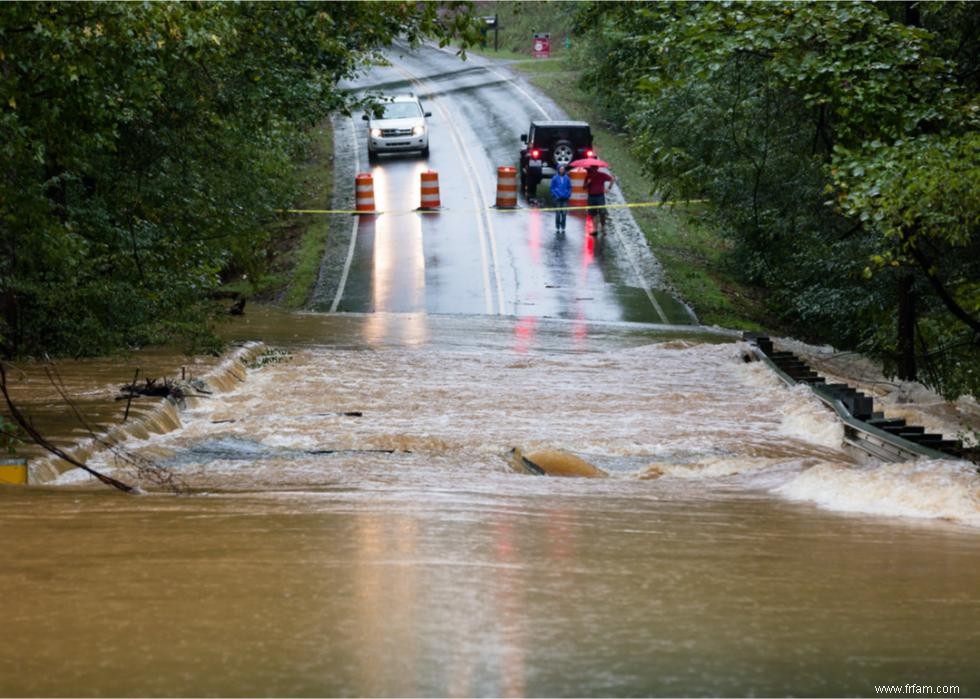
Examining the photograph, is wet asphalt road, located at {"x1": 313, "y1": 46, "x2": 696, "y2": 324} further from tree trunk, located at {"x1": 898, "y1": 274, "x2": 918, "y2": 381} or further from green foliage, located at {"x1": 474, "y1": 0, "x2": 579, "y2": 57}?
green foliage, located at {"x1": 474, "y1": 0, "x2": 579, "y2": 57}

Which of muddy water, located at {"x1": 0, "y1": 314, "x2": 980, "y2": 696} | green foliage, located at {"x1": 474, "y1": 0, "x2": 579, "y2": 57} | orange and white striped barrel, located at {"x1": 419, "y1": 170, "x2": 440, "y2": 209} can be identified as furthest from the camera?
green foliage, located at {"x1": 474, "y1": 0, "x2": 579, "y2": 57}

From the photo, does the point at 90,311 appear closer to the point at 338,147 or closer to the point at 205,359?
the point at 205,359

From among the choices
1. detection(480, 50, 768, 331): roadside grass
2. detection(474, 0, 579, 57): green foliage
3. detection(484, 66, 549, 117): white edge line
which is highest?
detection(474, 0, 579, 57): green foliage

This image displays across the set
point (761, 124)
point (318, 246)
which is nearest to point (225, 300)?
point (318, 246)

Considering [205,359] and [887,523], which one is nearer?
[887,523]

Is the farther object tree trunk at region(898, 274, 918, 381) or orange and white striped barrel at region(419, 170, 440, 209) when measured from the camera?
orange and white striped barrel at region(419, 170, 440, 209)

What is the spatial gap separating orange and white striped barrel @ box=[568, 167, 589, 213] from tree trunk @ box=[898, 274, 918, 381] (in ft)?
66.5

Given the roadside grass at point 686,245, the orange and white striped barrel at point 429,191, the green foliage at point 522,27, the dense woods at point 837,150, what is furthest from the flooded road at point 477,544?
the green foliage at point 522,27

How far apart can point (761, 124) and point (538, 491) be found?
15559 millimetres

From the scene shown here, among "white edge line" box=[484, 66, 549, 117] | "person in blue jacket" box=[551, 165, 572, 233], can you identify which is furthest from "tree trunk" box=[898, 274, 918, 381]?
"white edge line" box=[484, 66, 549, 117]

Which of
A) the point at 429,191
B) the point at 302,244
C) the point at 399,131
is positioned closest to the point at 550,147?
the point at 429,191

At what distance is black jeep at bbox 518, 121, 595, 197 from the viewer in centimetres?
4338

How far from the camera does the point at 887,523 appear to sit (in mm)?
10094

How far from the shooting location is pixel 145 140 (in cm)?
2012
